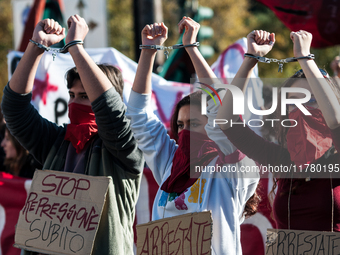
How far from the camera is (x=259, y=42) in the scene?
1956mm

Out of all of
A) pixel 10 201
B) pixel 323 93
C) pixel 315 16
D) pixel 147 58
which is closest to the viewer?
pixel 323 93

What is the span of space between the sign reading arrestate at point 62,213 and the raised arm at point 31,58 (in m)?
0.40

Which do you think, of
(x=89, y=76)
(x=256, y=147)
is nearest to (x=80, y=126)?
(x=89, y=76)

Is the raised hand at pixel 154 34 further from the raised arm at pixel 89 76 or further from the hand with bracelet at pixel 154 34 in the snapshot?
the raised arm at pixel 89 76

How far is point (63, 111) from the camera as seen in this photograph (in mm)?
4059

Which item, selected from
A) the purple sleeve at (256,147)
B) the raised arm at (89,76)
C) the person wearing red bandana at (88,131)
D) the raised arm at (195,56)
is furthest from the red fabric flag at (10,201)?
the purple sleeve at (256,147)

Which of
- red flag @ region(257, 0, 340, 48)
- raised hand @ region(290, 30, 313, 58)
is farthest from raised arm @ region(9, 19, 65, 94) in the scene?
red flag @ region(257, 0, 340, 48)

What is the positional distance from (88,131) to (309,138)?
38.7 inches

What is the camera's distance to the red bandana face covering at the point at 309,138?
75.1 inches

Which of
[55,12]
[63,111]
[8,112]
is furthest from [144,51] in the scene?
[55,12]

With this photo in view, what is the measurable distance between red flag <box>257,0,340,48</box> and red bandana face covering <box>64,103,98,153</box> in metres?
2.28

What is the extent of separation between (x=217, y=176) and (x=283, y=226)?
35 cm

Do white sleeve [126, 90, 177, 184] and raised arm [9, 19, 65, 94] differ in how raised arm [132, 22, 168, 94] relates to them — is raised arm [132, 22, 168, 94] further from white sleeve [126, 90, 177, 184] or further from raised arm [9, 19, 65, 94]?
raised arm [9, 19, 65, 94]

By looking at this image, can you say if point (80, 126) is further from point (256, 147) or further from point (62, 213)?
point (256, 147)
